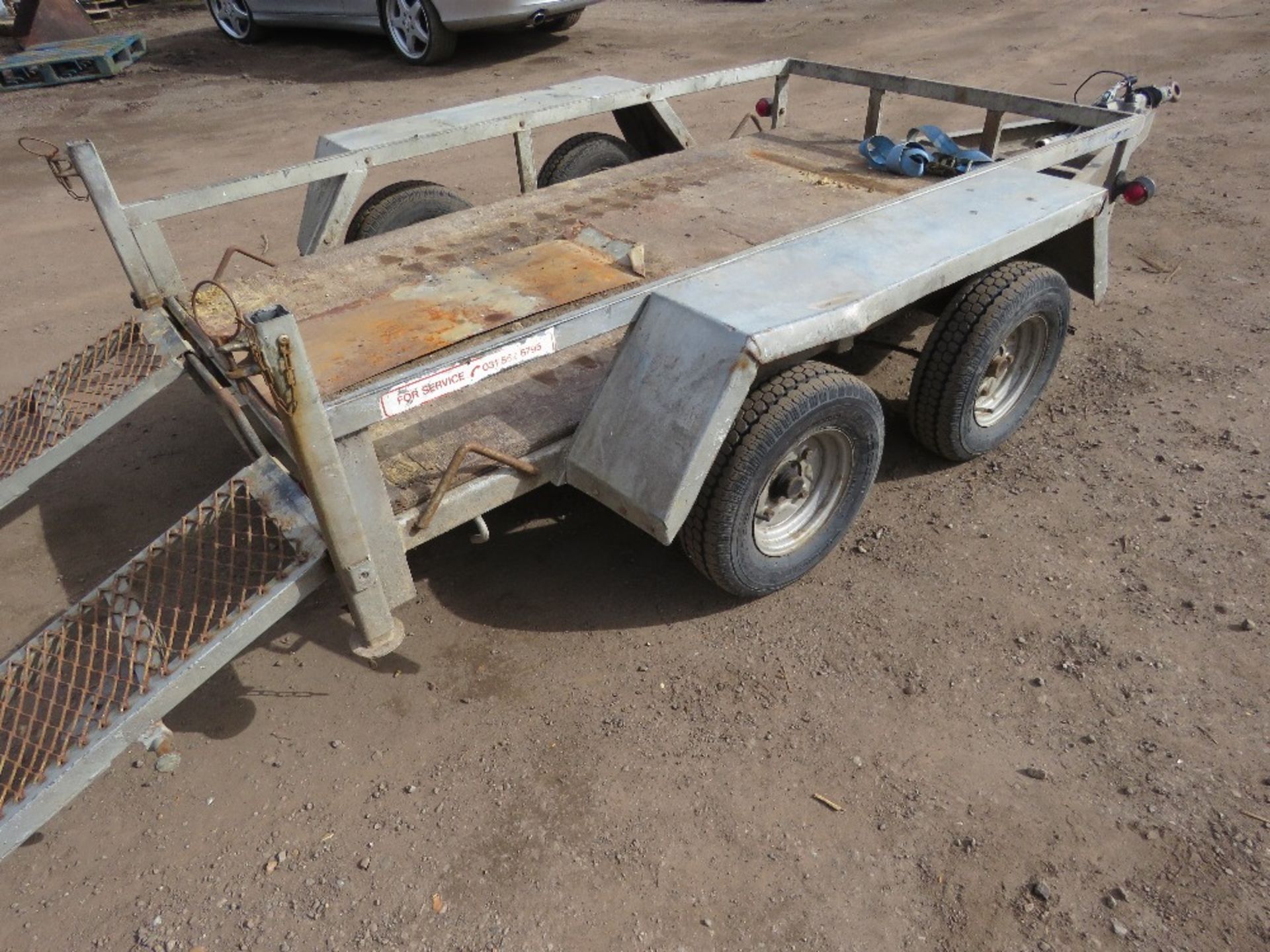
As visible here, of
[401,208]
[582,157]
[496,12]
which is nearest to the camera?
[401,208]

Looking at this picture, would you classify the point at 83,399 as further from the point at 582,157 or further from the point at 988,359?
the point at 988,359

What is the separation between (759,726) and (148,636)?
1719mm

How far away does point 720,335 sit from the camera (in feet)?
7.74

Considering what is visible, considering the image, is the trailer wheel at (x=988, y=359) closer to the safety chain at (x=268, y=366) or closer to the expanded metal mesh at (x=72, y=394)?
the safety chain at (x=268, y=366)

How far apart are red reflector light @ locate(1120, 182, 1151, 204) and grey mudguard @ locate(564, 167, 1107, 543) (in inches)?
46.2

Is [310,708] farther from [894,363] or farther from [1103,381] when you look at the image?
[1103,381]

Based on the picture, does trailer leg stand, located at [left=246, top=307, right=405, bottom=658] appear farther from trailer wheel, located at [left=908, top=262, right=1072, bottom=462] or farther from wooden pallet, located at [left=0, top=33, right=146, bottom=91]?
wooden pallet, located at [left=0, top=33, right=146, bottom=91]

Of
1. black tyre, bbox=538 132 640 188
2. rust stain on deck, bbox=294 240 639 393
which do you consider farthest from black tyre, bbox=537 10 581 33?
rust stain on deck, bbox=294 240 639 393

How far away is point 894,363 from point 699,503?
6.74 feet

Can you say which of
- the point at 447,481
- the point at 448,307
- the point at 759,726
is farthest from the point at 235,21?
the point at 759,726

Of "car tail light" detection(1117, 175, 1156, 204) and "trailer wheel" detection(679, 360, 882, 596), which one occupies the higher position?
"car tail light" detection(1117, 175, 1156, 204)

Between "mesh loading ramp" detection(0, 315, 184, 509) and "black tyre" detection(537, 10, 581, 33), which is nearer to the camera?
"mesh loading ramp" detection(0, 315, 184, 509)

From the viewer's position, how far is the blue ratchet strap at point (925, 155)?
4391mm

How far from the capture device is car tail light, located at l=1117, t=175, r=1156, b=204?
363 centimetres
